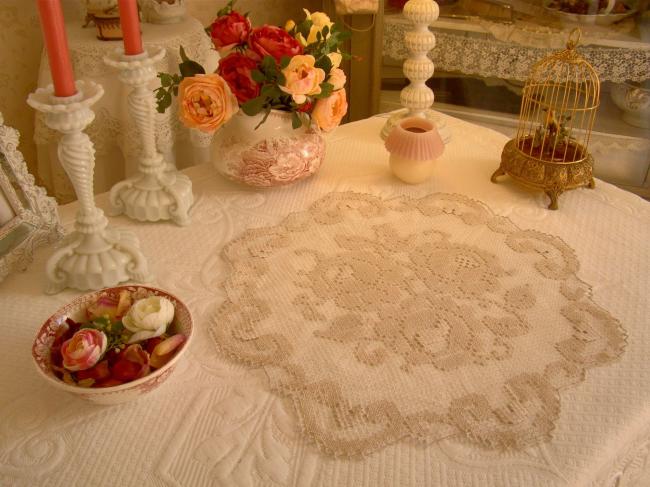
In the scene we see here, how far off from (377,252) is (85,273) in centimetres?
48

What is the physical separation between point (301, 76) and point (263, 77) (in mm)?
69

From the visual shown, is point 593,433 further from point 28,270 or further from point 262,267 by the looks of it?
point 28,270

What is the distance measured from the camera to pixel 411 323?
95cm

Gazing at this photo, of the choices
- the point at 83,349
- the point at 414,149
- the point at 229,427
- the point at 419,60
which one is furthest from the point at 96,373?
the point at 419,60

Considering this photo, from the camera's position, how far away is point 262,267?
3.49ft

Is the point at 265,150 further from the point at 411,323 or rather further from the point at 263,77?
the point at 411,323

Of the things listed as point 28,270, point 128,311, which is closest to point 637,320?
point 128,311

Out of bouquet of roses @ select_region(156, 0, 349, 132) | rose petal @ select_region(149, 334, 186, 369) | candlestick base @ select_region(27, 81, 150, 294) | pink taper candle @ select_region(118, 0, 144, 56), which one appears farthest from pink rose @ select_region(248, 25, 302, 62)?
rose petal @ select_region(149, 334, 186, 369)

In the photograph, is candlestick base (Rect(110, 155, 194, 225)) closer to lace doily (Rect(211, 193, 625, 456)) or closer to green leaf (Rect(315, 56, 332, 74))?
lace doily (Rect(211, 193, 625, 456))

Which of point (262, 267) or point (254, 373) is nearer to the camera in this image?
point (254, 373)

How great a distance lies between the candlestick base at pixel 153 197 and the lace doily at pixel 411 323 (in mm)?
140

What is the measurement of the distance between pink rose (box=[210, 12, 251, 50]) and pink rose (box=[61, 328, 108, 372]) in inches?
23.0

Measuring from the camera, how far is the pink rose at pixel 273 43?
1085 mm

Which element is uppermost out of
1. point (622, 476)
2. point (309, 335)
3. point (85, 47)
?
point (85, 47)
